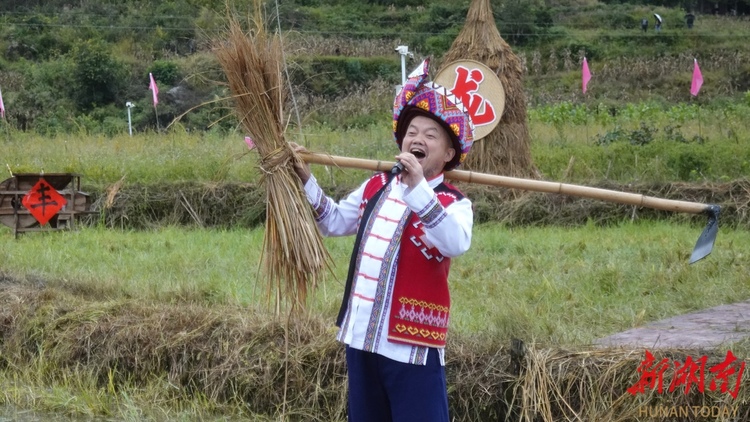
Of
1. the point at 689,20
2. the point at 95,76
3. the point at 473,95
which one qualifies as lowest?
the point at 95,76

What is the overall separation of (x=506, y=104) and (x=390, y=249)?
8019 millimetres

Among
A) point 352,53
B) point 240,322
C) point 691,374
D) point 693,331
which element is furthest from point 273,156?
point 352,53

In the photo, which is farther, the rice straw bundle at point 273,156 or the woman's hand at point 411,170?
the rice straw bundle at point 273,156

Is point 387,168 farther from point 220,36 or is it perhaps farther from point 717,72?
point 717,72

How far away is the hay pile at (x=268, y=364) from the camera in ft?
13.1

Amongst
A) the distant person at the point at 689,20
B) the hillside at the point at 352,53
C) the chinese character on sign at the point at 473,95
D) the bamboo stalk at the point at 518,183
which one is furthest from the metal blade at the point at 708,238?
the distant person at the point at 689,20

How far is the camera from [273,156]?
3.62 m

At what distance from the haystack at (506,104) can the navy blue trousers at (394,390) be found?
25.0ft

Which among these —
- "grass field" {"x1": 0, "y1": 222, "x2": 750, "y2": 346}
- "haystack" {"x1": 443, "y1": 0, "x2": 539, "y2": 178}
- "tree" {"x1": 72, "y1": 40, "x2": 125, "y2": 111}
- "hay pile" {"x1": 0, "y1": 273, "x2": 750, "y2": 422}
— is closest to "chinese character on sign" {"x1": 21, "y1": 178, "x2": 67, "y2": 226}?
"grass field" {"x1": 0, "y1": 222, "x2": 750, "y2": 346}

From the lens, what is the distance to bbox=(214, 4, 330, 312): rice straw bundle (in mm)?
3615

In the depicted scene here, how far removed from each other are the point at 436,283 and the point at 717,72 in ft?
106

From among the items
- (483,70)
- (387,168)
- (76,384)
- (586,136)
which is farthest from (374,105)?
(387,168)

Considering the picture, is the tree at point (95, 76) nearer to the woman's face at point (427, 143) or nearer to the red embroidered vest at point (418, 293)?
→ the woman's face at point (427, 143)

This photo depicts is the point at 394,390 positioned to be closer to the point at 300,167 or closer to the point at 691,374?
the point at 300,167
